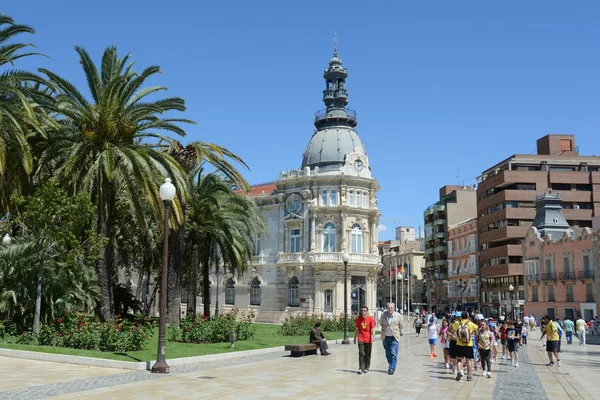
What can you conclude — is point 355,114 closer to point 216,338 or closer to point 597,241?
point 597,241

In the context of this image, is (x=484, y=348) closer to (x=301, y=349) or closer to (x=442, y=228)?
(x=301, y=349)

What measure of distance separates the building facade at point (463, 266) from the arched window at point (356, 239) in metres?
29.0

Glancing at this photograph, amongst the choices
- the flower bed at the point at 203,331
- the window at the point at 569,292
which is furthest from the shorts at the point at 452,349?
the window at the point at 569,292

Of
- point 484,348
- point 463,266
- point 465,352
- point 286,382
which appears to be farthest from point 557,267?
point 286,382

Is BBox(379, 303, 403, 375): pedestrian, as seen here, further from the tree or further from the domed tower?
the domed tower

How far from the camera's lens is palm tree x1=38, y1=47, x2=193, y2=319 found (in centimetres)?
2255

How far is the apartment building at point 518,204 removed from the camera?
6975cm

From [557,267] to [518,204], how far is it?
15967 mm

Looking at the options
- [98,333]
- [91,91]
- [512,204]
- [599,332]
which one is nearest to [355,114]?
[512,204]

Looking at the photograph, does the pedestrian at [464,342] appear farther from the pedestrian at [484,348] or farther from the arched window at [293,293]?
the arched window at [293,293]

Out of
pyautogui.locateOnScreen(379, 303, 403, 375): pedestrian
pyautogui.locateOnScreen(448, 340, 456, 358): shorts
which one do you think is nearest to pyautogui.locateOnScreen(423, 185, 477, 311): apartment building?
pyautogui.locateOnScreen(448, 340, 456, 358): shorts

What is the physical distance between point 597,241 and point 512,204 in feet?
71.3

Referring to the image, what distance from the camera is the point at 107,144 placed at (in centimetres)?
2291

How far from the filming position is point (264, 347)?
23422 millimetres
